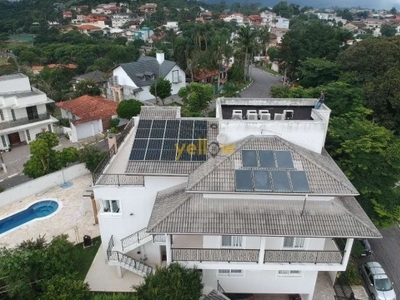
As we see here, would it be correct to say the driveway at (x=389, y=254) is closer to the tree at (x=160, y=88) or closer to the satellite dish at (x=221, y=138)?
the satellite dish at (x=221, y=138)

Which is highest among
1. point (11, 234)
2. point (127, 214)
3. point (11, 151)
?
point (127, 214)

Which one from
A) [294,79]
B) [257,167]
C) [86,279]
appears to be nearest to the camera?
[257,167]

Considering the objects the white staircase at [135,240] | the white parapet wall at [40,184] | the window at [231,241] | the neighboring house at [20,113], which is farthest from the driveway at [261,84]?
the window at [231,241]

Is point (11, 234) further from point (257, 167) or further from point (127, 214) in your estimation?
point (257, 167)

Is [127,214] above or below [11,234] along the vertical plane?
above

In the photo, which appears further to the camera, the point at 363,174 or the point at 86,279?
the point at 363,174

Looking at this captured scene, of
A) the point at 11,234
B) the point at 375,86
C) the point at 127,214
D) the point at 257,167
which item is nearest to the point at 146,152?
the point at 127,214

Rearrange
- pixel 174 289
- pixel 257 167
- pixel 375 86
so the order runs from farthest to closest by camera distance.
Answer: pixel 375 86 < pixel 257 167 < pixel 174 289
